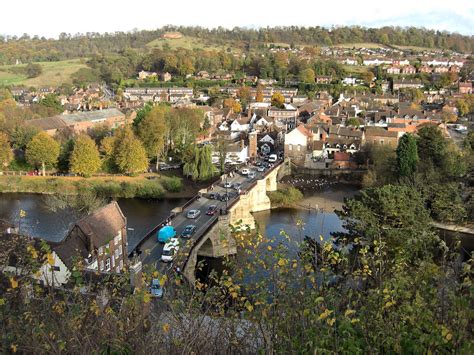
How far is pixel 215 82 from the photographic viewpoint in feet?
172

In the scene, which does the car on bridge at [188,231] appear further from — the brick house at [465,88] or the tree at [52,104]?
the brick house at [465,88]

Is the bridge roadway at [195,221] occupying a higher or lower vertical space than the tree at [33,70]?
lower

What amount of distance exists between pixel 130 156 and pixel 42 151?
175 inches

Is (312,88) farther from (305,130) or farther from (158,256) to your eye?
(158,256)

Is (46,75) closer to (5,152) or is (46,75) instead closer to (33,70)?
(33,70)

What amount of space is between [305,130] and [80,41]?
7272 cm

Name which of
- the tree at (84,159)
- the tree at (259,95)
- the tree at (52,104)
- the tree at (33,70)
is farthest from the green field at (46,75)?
the tree at (84,159)

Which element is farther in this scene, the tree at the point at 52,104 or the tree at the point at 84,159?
the tree at the point at 52,104

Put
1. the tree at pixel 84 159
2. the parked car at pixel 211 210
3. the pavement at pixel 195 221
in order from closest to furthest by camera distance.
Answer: the pavement at pixel 195 221 → the parked car at pixel 211 210 → the tree at pixel 84 159

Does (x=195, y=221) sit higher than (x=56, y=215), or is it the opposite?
(x=195, y=221)

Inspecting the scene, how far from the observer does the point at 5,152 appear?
81.3 feet

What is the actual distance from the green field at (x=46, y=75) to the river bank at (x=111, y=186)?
35.6 m

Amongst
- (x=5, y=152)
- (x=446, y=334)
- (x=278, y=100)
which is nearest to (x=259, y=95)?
(x=278, y=100)

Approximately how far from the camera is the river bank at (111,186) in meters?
22.5
